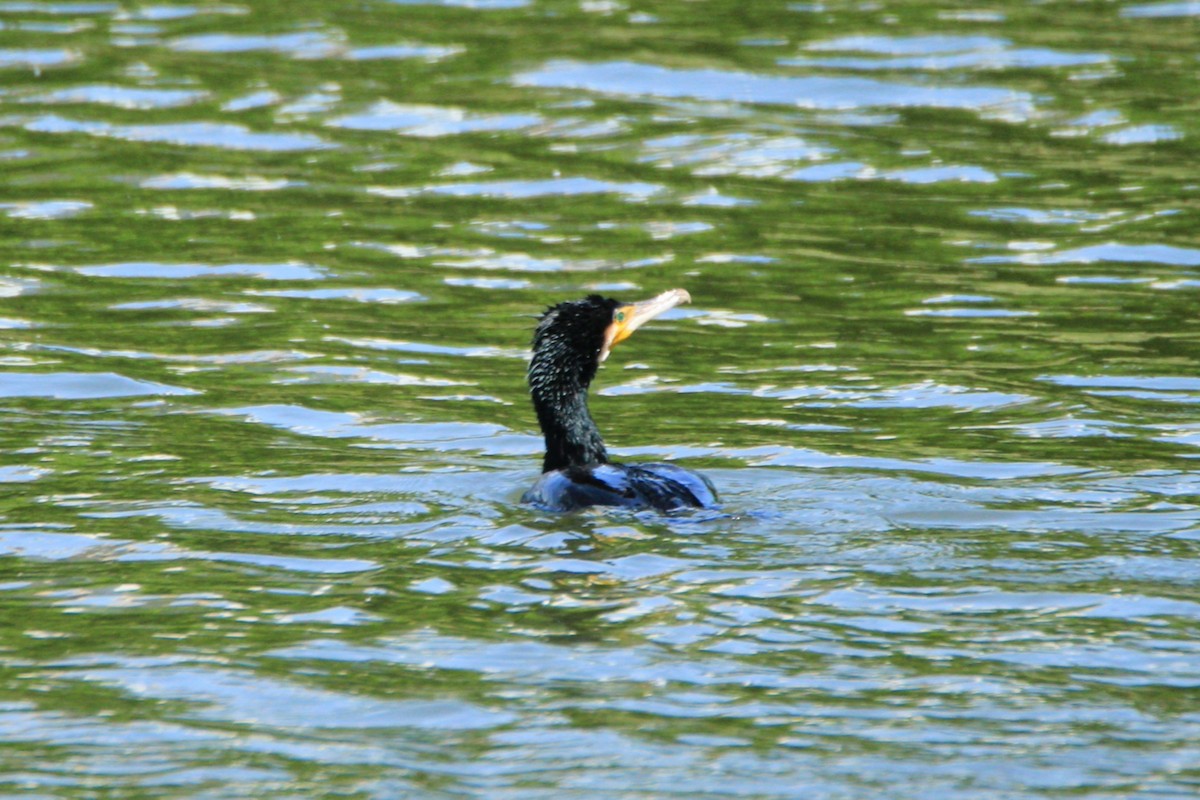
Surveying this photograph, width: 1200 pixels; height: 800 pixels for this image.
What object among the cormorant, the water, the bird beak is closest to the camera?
the water

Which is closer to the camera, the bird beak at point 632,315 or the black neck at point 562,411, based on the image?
the black neck at point 562,411

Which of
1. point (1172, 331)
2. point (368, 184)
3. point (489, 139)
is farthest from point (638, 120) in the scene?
point (1172, 331)

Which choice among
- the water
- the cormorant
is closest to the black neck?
the cormorant

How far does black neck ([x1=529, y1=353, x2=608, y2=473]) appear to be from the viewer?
9422 millimetres

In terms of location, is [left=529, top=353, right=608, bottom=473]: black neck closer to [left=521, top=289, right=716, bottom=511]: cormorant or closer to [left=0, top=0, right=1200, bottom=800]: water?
[left=521, top=289, right=716, bottom=511]: cormorant

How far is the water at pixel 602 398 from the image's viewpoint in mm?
6348

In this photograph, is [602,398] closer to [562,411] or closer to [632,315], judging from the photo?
[632,315]

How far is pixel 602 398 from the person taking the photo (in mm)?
11773

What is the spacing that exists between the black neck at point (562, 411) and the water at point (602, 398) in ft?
1.62

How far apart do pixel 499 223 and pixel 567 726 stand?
31.4ft

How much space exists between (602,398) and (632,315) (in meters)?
2.19

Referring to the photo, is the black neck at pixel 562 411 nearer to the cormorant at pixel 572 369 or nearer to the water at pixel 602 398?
the cormorant at pixel 572 369

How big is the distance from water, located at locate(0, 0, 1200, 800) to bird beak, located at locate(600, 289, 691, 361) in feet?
2.90

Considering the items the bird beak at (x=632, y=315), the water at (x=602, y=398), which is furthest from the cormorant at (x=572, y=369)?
the water at (x=602, y=398)
